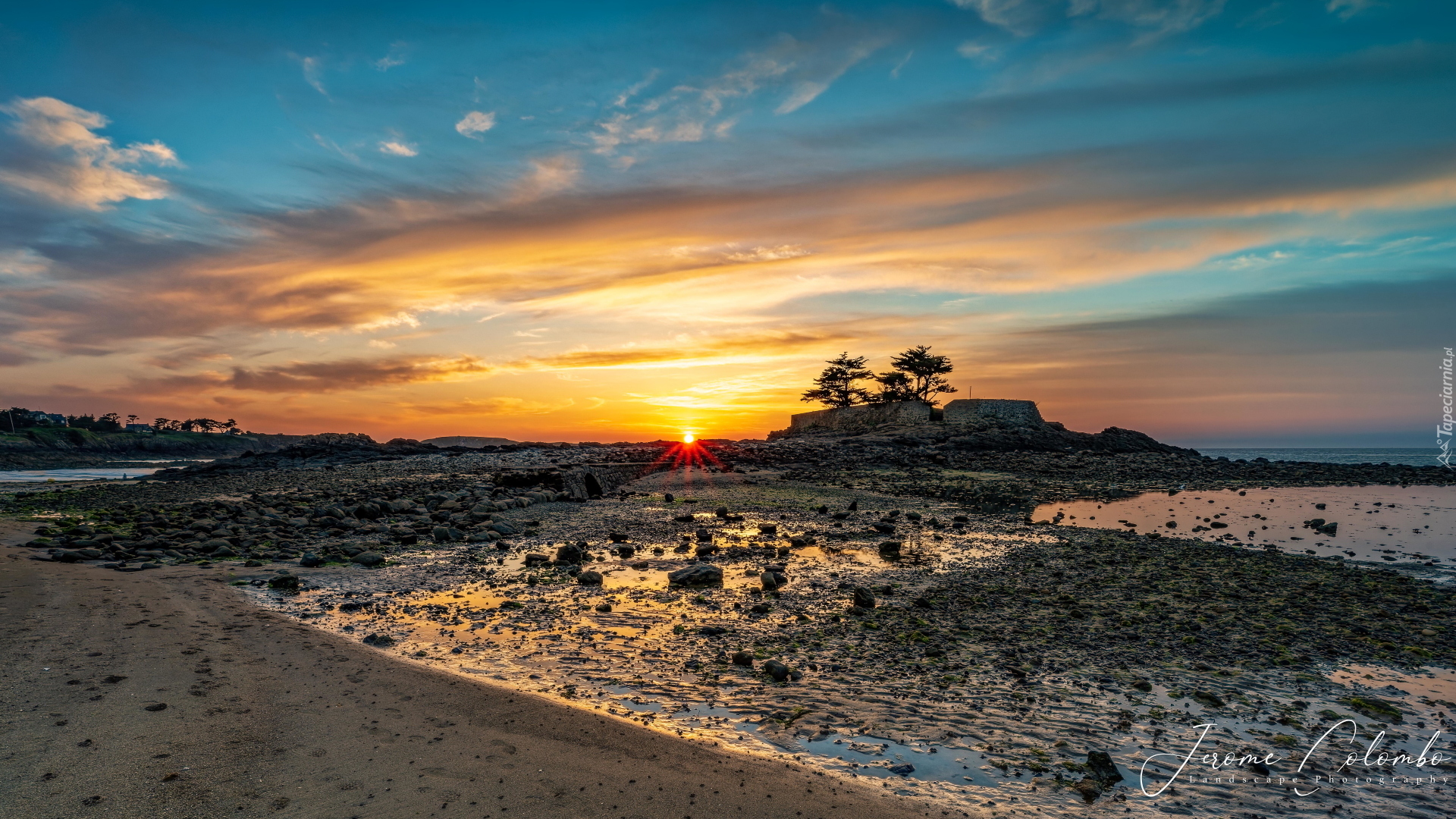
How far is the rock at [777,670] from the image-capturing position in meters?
6.99

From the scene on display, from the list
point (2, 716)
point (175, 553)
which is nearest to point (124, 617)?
point (2, 716)

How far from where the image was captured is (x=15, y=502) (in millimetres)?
22859

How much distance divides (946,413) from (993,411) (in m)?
4.40

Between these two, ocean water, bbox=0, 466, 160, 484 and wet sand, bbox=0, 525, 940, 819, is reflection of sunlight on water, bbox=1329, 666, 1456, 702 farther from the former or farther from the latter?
ocean water, bbox=0, 466, 160, 484

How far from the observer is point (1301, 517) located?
68.3 ft

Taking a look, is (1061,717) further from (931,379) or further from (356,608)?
(931,379)

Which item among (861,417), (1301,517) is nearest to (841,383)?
(861,417)

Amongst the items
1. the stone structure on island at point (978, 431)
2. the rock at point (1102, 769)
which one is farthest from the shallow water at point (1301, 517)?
the stone structure on island at point (978, 431)

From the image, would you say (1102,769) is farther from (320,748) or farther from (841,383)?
(841,383)

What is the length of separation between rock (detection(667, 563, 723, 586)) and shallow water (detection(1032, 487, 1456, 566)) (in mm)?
12502

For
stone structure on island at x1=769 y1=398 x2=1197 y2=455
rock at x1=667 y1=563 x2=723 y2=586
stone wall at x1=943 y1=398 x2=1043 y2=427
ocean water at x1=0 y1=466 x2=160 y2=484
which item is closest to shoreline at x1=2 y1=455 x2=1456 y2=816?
rock at x1=667 y1=563 x2=723 y2=586

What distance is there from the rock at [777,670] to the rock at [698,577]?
411cm

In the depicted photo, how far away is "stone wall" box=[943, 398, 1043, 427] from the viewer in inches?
2399
